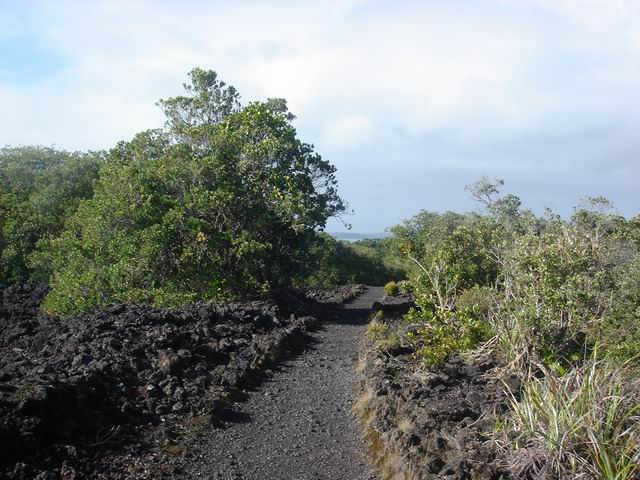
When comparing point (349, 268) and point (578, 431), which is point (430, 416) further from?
point (349, 268)

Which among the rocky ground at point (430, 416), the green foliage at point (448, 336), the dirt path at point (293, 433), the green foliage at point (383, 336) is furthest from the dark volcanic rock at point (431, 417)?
the green foliage at point (383, 336)

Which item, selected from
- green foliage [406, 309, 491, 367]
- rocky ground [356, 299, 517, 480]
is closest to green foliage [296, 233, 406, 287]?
green foliage [406, 309, 491, 367]

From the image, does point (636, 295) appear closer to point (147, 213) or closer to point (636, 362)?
point (636, 362)

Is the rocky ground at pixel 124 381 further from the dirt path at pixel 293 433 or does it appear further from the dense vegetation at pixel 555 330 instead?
the dense vegetation at pixel 555 330

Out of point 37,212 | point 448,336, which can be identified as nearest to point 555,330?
point 448,336

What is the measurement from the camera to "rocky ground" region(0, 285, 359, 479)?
267 inches

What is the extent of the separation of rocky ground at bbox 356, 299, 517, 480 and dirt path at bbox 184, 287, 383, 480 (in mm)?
291

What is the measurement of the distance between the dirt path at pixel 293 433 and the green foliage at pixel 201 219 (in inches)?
231

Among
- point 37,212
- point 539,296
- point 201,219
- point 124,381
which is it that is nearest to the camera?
point 124,381

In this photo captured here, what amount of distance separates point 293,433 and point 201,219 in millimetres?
10138

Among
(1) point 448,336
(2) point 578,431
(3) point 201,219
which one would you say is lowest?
(2) point 578,431

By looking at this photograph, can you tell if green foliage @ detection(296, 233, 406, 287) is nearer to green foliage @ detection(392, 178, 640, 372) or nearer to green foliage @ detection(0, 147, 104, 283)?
green foliage @ detection(0, 147, 104, 283)

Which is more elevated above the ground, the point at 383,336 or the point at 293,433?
the point at 383,336

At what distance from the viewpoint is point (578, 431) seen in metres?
5.84
